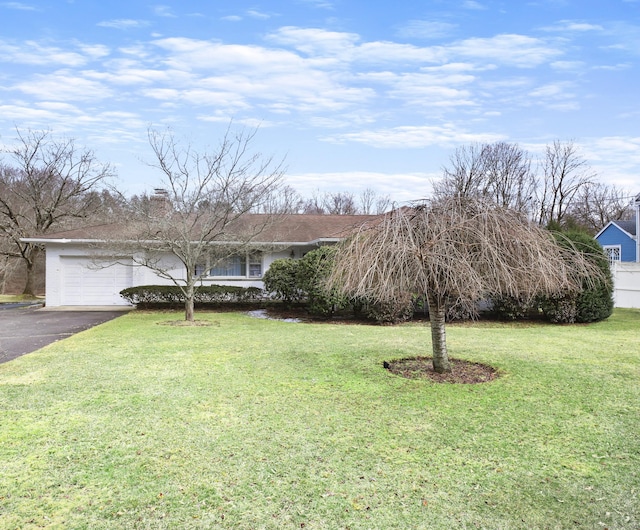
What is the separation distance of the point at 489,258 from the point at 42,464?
17.6ft

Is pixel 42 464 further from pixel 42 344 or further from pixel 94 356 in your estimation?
pixel 42 344

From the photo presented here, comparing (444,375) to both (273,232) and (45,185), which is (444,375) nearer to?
(273,232)

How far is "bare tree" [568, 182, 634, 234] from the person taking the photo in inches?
1404

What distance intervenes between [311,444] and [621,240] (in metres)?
26.5

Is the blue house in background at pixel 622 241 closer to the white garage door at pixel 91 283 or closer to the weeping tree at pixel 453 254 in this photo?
the weeping tree at pixel 453 254

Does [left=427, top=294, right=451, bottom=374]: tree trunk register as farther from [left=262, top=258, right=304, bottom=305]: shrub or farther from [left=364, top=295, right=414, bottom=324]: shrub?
[left=262, top=258, right=304, bottom=305]: shrub

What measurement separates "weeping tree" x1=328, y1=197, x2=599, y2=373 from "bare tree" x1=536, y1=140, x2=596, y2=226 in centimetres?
2881

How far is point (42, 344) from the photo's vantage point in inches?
403

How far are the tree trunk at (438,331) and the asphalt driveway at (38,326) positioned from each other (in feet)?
24.3

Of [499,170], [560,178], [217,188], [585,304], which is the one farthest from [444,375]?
[560,178]

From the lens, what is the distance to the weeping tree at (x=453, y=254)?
620 centimetres

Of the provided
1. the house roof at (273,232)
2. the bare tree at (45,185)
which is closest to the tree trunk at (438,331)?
the house roof at (273,232)

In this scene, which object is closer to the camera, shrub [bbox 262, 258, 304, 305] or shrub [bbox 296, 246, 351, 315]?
shrub [bbox 296, 246, 351, 315]

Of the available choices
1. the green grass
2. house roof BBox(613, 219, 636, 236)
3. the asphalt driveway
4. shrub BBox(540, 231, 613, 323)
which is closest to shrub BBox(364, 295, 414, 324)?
shrub BBox(540, 231, 613, 323)
